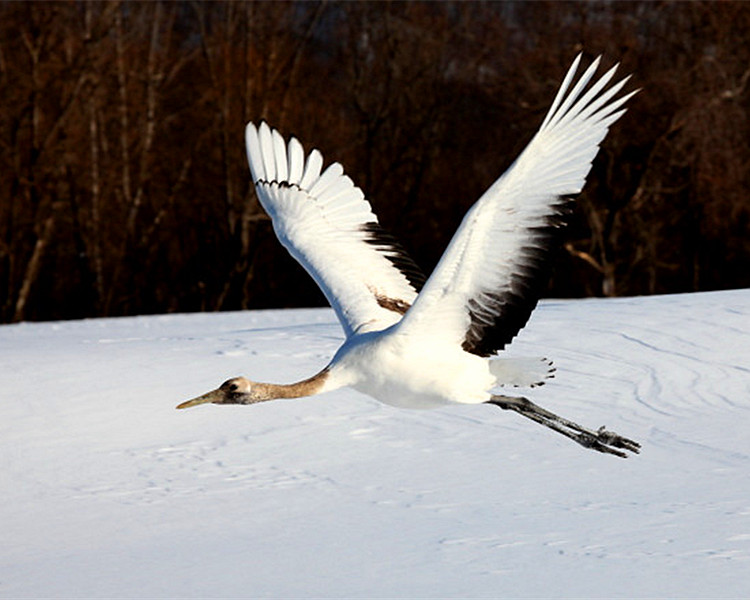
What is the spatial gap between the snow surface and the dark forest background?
9714mm

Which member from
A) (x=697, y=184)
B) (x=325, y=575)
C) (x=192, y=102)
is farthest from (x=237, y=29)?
(x=325, y=575)

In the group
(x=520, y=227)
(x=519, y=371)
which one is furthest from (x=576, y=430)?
(x=520, y=227)

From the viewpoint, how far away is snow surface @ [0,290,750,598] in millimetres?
9312

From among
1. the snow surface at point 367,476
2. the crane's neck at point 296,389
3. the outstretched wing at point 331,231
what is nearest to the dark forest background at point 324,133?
the snow surface at point 367,476

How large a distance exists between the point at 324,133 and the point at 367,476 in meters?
14.8

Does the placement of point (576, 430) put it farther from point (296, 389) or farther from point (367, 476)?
point (367, 476)

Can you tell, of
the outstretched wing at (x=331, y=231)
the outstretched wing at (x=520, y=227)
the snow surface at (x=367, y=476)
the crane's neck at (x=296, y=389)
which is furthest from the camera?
the snow surface at (x=367, y=476)

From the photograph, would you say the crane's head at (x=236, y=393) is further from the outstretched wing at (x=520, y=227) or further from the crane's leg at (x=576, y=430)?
the crane's leg at (x=576, y=430)

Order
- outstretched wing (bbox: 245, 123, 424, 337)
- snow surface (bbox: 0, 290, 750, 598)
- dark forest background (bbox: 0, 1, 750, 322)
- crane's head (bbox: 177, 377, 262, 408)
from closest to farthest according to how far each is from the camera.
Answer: crane's head (bbox: 177, 377, 262, 408) → outstretched wing (bbox: 245, 123, 424, 337) → snow surface (bbox: 0, 290, 750, 598) → dark forest background (bbox: 0, 1, 750, 322)

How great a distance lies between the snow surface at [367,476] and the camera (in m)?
9.31

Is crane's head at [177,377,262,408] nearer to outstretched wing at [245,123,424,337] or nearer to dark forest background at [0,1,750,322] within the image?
outstretched wing at [245,123,424,337]

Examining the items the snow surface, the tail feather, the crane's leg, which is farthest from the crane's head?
the snow surface

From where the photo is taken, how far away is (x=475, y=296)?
6414 millimetres

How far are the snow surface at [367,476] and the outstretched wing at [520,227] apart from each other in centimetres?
294
